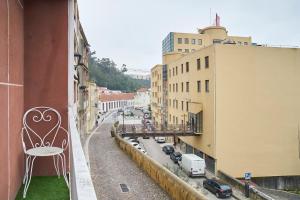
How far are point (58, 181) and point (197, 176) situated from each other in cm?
1939

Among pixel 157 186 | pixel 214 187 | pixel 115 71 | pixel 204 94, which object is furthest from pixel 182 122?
pixel 115 71

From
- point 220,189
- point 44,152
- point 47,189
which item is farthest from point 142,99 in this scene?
point 44,152

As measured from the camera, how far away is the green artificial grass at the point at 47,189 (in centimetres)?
397

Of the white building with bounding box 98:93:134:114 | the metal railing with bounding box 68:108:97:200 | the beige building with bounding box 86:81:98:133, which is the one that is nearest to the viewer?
the metal railing with bounding box 68:108:97:200

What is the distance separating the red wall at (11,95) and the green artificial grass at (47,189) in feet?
0.64

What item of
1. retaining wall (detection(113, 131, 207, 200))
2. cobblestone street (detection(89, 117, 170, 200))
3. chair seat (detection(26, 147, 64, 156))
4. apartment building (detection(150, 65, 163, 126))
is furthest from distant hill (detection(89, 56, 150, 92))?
chair seat (detection(26, 147, 64, 156))

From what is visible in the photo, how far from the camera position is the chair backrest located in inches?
184

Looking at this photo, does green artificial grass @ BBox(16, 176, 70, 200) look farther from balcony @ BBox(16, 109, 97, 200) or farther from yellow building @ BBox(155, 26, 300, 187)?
yellow building @ BBox(155, 26, 300, 187)

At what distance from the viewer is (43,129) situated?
475cm

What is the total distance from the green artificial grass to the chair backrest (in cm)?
51

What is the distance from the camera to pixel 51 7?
4.86 m

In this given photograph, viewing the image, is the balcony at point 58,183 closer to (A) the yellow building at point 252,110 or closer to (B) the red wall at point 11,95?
(B) the red wall at point 11,95

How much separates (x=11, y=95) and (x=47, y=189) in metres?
1.42

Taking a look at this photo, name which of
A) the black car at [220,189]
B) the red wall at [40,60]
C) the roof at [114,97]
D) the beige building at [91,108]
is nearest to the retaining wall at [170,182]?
the red wall at [40,60]
